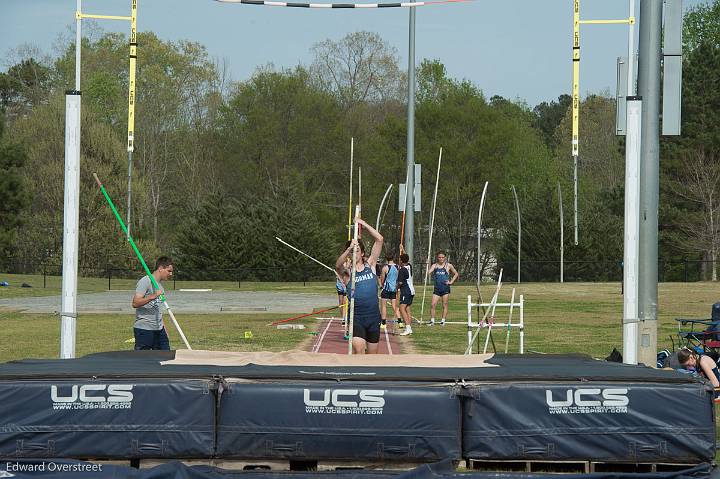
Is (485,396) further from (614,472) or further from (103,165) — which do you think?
(103,165)

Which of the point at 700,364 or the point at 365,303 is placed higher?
the point at 365,303

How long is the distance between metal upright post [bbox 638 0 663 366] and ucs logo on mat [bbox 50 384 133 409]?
8.02 metres

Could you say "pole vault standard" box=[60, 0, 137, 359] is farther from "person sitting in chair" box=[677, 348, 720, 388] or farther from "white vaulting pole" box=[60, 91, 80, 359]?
"person sitting in chair" box=[677, 348, 720, 388]

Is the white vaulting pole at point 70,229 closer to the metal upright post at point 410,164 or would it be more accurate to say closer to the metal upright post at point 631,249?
the metal upright post at point 631,249

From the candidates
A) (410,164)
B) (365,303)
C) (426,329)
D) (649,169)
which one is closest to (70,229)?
(365,303)

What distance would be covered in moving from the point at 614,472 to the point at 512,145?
6401 cm

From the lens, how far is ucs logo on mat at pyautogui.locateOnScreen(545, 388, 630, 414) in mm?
8023

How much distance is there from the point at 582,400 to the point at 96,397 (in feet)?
12.1

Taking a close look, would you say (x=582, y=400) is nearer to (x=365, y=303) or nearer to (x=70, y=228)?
(x=365, y=303)

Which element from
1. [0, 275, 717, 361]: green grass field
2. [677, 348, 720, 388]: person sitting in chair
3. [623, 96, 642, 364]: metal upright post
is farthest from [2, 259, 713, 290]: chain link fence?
[623, 96, 642, 364]: metal upright post

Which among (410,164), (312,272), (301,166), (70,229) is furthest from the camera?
(301,166)

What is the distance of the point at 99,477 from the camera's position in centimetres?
765

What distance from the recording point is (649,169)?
46.8ft

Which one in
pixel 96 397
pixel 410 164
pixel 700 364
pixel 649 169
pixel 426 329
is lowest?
pixel 426 329
